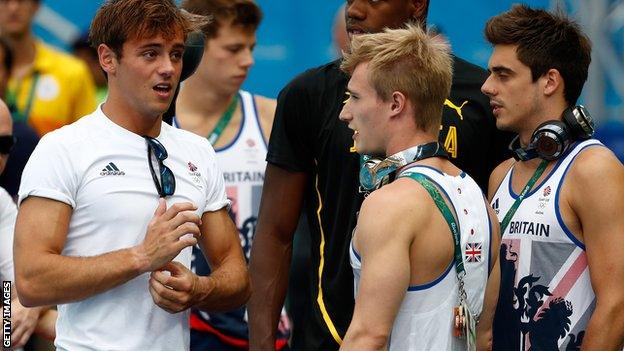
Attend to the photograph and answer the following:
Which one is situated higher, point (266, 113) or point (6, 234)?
point (266, 113)

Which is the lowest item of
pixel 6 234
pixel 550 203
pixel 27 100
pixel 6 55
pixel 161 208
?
pixel 6 234

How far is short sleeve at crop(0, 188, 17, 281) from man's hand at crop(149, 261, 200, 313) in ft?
4.00

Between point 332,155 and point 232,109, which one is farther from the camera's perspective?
point 232,109

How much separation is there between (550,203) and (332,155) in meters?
0.91

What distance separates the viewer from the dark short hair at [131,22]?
483 centimetres

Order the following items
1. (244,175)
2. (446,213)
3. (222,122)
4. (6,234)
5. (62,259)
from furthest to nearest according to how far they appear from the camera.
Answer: (222,122) → (244,175) → (6,234) → (62,259) → (446,213)

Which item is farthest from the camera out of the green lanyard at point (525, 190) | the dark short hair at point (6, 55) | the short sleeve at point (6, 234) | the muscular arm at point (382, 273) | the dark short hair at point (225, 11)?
the dark short hair at point (6, 55)

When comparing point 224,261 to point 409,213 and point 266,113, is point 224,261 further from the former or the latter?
point 266,113

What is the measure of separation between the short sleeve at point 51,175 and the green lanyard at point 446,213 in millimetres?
1130

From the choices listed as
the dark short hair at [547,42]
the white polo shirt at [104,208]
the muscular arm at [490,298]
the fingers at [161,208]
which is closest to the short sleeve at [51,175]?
the white polo shirt at [104,208]

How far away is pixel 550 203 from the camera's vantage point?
16.9ft

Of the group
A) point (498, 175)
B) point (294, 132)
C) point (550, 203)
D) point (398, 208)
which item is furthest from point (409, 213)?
point (294, 132)

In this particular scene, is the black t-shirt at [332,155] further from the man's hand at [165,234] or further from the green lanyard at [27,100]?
the green lanyard at [27,100]

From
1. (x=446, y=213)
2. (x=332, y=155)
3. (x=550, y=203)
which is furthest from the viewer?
(x=332, y=155)
